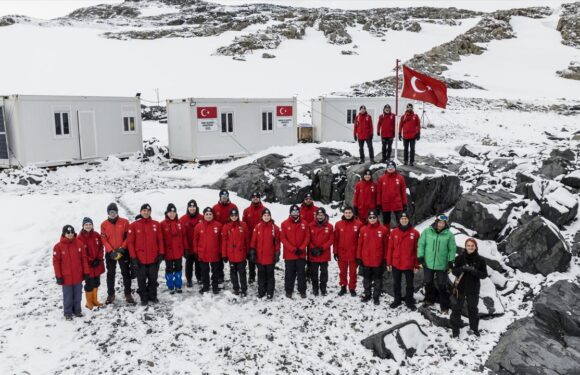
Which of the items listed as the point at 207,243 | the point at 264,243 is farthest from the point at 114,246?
the point at 264,243

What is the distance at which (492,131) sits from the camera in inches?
1138

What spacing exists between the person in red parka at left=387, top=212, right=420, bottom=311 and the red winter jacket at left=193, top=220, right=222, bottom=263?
130 inches

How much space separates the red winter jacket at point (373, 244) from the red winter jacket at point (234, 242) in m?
2.28

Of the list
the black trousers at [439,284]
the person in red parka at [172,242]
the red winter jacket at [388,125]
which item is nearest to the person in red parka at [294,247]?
the person in red parka at [172,242]

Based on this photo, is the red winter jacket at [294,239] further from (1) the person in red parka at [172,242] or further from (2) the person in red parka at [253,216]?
(1) the person in red parka at [172,242]

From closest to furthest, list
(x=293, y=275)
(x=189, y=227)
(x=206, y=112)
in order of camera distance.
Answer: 1. (x=293, y=275)
2. (x=189, y=227)
3. (x=206, y=112)

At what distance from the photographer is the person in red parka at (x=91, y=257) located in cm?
803

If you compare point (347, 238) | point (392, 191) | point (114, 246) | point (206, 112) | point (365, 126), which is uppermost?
point (206, 112)

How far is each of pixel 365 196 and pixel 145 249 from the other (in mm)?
4956

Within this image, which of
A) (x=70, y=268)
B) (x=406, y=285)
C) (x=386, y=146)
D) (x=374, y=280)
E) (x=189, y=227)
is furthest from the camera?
(x=386, y=146)

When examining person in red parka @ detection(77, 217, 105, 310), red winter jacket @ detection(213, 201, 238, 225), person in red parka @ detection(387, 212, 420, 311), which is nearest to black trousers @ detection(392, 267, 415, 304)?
person in red parka @ detection(387, 212, 420, 311)

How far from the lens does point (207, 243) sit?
873cm

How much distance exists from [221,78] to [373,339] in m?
44.2

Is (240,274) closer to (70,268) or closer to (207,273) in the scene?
(207,273)
